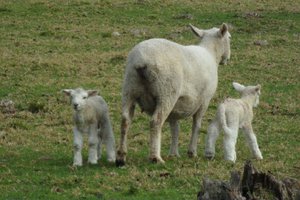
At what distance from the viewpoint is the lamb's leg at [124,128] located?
1530 centimetres

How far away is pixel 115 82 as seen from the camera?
26359 millimetres

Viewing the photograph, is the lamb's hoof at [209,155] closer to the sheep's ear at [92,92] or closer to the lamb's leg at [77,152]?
the sheep's ear at [92,92]

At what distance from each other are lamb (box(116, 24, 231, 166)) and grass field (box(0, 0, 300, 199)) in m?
0.63

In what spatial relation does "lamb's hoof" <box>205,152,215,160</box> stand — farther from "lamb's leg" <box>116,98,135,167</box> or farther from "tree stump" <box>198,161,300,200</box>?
"tree stump" <box>198,161,300,200</box>

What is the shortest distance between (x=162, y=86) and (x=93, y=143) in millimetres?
1755

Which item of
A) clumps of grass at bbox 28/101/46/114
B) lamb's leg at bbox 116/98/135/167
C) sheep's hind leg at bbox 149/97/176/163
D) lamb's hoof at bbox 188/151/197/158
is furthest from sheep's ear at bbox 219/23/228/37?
clumps of grass at bbox 28/101/46/114

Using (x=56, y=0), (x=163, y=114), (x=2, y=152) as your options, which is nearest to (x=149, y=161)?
(x=163, y=114)

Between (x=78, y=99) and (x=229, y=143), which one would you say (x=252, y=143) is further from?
(x=78, y=99)

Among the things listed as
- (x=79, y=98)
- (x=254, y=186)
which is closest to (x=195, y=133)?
(x=79, y=98)

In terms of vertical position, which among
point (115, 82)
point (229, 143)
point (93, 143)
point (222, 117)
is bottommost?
point (115, 82)

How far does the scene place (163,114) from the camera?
15648mm

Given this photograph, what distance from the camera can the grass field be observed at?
14.2 m

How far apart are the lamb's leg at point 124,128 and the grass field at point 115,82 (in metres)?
0.25

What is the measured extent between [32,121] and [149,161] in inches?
246
